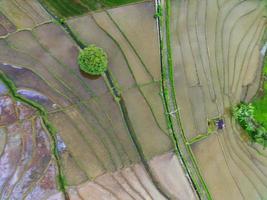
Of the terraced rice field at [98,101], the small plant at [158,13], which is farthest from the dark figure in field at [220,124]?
the small plant at [158,13]

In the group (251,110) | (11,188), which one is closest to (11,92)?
(11,188)

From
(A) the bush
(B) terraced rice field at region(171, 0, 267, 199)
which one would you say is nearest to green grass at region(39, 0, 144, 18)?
(A) the bush

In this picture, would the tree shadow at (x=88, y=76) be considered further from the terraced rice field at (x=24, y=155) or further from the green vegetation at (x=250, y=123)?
the green vegetation at (x=250, y=123)

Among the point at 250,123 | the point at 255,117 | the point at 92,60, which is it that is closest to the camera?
the point at 92,60

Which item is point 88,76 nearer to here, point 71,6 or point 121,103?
point 121,103

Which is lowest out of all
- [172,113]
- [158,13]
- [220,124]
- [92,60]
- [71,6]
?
[220,124]

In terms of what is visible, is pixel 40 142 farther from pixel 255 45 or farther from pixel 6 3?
pixel 255 45

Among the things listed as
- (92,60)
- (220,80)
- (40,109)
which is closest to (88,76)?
(92,60)
